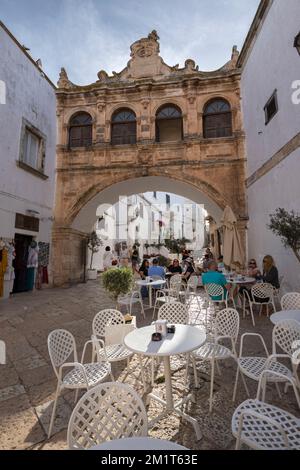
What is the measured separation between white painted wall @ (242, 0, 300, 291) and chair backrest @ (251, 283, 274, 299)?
122 cm

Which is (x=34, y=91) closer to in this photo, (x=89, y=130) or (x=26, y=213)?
(x=89, y=130)

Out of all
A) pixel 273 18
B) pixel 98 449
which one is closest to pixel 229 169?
pixel 273 18

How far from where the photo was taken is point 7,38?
332 inches

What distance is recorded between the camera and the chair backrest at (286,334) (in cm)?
259

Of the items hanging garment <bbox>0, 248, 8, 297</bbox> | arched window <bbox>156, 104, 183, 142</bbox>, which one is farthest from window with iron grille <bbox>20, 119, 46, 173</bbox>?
arched window <bbox>156, 104, 183, 142</bbox>

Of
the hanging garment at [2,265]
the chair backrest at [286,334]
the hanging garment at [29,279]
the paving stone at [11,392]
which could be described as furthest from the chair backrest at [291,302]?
the hanging garment at [29,279]

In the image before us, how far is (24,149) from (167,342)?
32.0 ft

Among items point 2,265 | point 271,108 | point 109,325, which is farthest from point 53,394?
point 271,108

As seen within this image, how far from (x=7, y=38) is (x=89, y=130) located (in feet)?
13.7

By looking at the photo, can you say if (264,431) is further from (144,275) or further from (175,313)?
(144,275)

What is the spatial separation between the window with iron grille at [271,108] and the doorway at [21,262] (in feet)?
31.4

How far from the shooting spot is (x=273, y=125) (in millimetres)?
7145

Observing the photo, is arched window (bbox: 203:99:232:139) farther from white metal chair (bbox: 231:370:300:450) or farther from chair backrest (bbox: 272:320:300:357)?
white metal chair (bbox: 231:370:300:450)

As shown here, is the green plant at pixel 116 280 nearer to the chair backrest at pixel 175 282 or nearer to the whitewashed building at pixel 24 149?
the chair backrest at pixel 175 282
